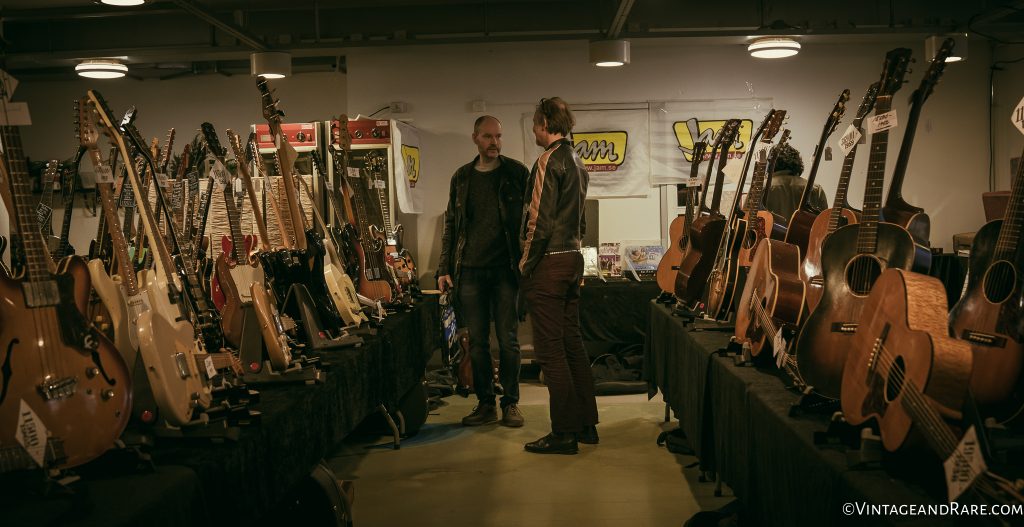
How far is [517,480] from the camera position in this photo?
434 cm

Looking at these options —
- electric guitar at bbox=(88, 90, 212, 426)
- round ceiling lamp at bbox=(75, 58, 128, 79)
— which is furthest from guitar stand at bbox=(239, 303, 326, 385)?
round ceiling lamp at bbox=(75, 58, 128, 79)

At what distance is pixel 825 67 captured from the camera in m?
8.09

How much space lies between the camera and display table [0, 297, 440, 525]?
182 cm

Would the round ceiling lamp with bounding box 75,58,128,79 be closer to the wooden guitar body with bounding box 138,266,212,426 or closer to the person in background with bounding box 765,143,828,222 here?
the person in background with bounding box 765,143,828,222

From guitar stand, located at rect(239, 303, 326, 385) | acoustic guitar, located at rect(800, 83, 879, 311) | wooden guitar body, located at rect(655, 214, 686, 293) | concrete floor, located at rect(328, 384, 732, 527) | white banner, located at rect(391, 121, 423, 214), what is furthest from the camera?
white banner, located at rect(391, 121, 423, 214)

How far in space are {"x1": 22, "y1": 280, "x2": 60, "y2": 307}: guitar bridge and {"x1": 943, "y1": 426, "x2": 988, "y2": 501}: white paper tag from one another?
6.03 feet

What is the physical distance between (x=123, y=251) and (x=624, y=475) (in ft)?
8.91

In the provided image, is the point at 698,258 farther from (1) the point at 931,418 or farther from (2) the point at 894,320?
(1) the point at 931,418

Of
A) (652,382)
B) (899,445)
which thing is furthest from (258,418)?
(652,382)

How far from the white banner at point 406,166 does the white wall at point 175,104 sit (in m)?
1.81

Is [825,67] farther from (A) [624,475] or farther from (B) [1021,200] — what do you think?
(B) [1021,200]

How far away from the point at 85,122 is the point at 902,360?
2.33 metres

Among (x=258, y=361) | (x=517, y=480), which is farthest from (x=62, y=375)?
(x=517, y=480)

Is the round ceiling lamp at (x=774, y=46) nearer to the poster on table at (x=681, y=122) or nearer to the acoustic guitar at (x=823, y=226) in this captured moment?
the poster on table at (x=681, y=122)
